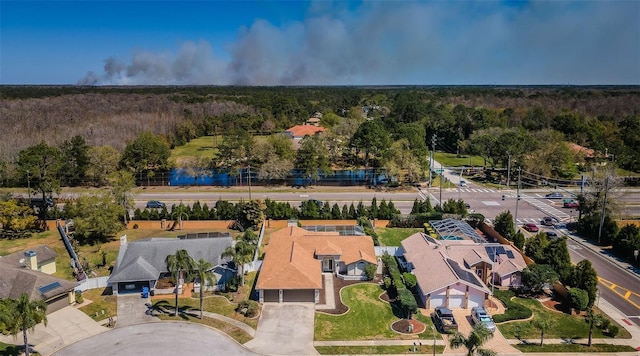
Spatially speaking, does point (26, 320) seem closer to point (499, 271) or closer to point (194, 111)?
point (499, 271)

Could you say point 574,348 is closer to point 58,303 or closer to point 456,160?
point 58,303

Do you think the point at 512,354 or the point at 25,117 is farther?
the point at 25,117

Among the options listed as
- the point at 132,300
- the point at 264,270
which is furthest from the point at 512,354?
the point at 132,300

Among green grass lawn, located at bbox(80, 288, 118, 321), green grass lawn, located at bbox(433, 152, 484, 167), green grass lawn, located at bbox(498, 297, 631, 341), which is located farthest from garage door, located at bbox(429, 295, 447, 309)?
green grass lawn, located at bbox(433, 152, 484, 167)

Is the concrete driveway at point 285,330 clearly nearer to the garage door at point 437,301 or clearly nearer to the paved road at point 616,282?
the garage door at point 437,301

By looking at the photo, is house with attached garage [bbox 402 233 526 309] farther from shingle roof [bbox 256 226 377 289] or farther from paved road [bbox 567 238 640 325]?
paved road [bbox 567 238 640 325]

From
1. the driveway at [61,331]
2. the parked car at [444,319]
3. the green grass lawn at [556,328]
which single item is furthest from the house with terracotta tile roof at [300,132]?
the green grass lawn at [556,328]
